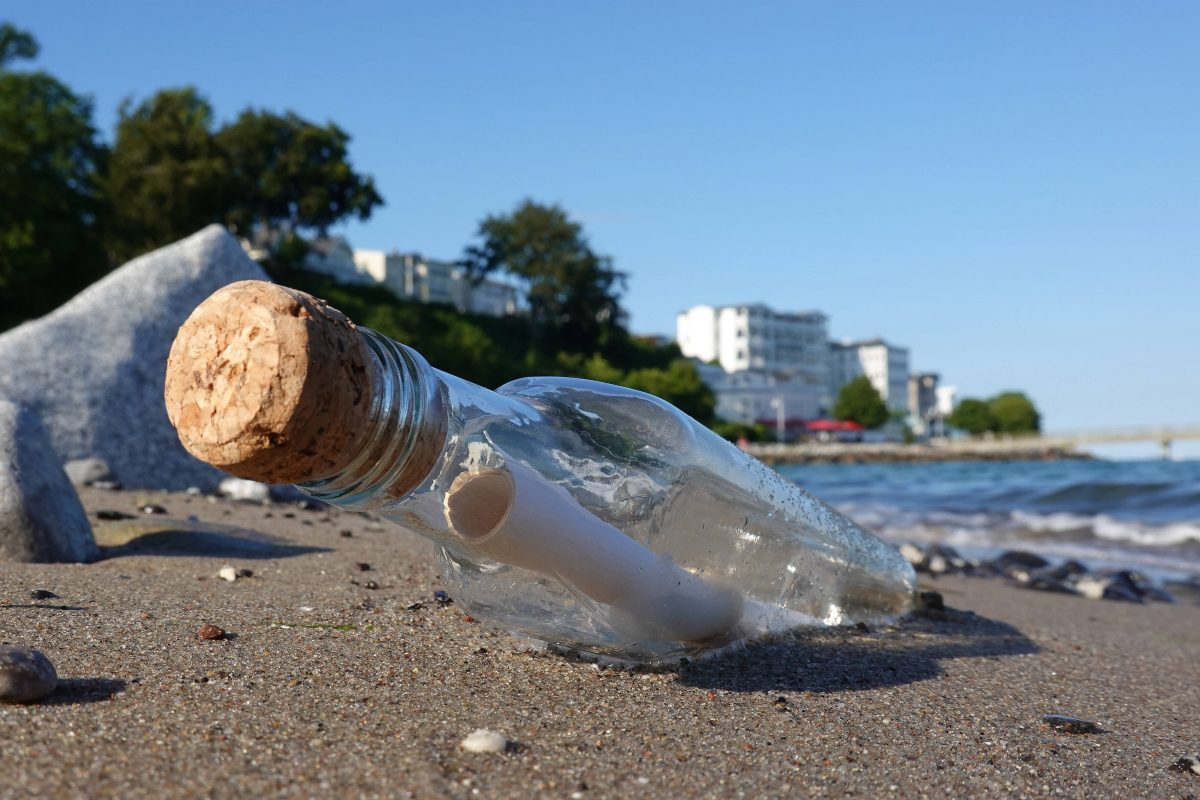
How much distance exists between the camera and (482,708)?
1.91m

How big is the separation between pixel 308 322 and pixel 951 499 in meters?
16.5

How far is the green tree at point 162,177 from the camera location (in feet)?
118

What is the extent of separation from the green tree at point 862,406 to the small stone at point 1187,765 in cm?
9953

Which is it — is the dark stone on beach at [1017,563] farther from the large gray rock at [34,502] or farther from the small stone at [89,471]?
the large gray rock at [34,502]

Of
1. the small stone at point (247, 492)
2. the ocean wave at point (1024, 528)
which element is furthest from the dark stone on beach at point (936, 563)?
the small stone at point (247, 492)

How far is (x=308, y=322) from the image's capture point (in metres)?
1.53

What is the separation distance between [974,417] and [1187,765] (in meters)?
120

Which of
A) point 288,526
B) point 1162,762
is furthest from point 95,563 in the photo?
point 1162,762

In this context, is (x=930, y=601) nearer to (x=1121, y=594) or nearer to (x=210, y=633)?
(x=210, y=633)

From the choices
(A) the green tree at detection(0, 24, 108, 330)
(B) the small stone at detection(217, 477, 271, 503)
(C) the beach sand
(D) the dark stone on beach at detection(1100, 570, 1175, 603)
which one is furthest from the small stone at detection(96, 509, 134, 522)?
(A) the green tree at detection(0, 24, 108, 330)

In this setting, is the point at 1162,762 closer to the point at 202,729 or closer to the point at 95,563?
the point at 202,729

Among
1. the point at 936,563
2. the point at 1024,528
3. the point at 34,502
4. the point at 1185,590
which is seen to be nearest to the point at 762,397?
the point at 1024,528

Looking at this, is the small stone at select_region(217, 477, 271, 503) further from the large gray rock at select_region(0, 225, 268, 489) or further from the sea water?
the sea water

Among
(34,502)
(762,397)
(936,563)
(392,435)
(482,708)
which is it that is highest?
(762,397)
